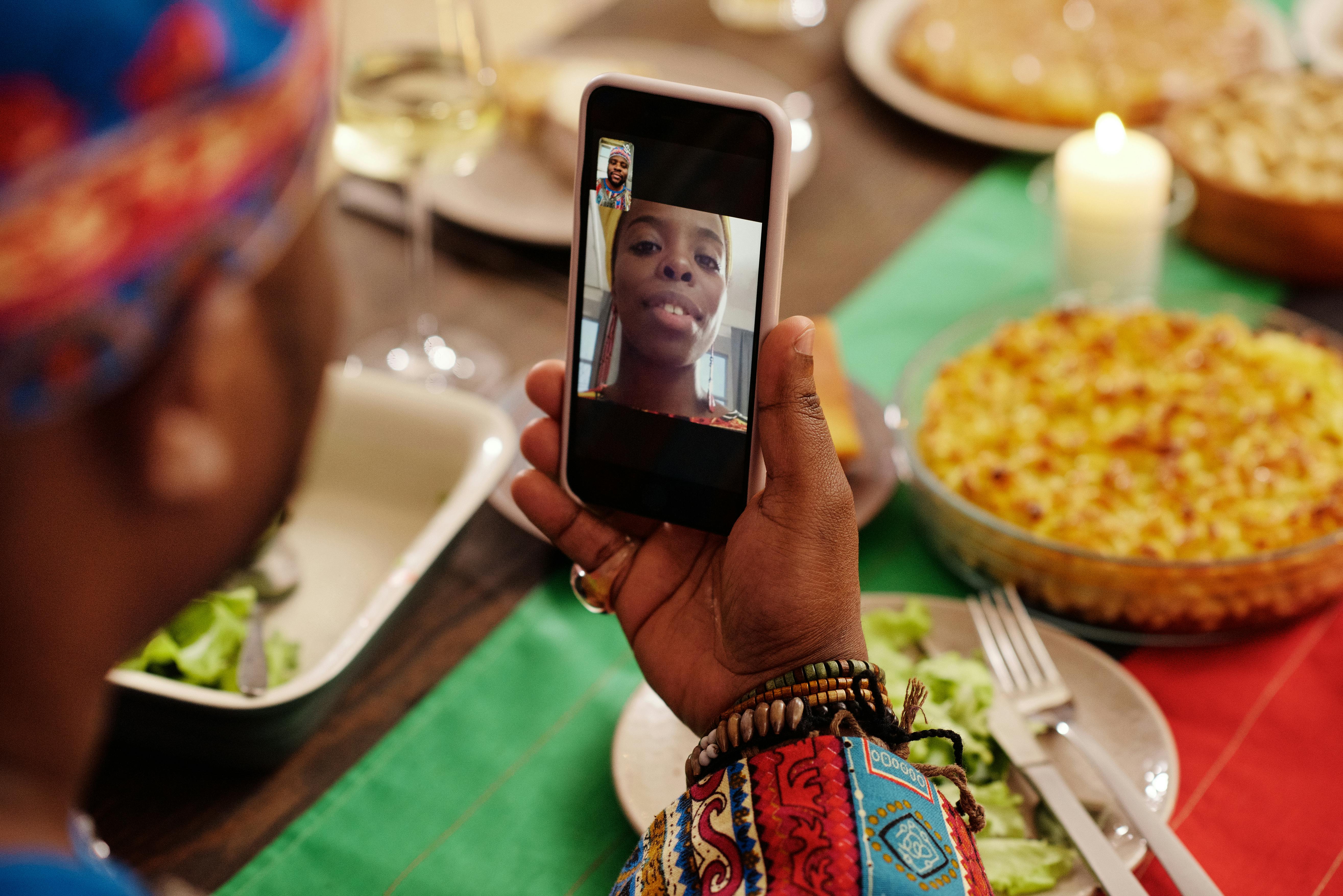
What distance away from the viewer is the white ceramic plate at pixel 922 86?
1639 millimetres

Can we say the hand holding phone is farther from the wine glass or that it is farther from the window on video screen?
the wine glass

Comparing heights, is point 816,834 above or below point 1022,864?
above

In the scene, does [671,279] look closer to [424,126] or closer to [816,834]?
[816,834]

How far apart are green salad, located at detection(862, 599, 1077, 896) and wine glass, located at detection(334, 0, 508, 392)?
58 cm

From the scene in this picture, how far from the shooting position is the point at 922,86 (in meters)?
1.76

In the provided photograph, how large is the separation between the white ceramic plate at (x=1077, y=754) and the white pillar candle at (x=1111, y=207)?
1.87 ft

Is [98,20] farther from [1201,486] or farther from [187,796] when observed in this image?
[1201,486]

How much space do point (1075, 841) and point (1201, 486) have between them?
17.7 inches

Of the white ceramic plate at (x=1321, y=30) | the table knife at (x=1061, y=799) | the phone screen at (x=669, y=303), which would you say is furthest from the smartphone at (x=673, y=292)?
the white ceramic plate at (x=1321, y=30)

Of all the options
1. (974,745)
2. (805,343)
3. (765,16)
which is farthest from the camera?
(765,16)

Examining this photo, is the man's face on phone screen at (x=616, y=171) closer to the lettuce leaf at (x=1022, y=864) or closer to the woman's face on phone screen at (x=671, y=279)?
the woman's face on phone screen at (x=671, y=279)

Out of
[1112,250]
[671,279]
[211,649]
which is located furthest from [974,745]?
[1112,250]

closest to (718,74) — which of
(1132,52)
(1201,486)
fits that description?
(1132,52)

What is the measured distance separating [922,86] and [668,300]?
4.00 ft
